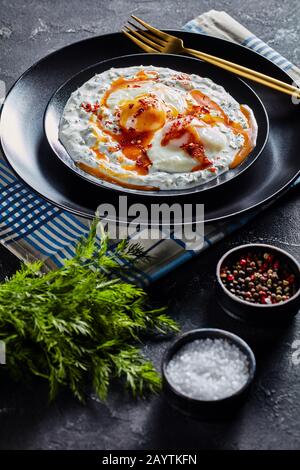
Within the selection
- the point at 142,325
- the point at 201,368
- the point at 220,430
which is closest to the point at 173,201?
the point at 142,325

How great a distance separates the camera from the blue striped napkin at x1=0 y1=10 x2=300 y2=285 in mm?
2990

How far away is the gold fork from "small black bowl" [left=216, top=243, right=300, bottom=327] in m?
0.93

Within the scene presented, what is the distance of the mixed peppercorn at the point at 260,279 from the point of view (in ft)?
9.05

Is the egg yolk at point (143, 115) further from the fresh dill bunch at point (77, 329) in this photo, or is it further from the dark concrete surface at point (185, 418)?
the fresh dill bunch at point (77, 329)

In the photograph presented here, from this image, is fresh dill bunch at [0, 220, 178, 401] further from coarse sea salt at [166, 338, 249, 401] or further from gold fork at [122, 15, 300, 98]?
gold fork at [122, 15, 300, 98]

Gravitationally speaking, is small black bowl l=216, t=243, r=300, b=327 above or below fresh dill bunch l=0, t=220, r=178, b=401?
above

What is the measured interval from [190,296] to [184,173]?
53 cm

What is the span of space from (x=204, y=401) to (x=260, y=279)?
59cm

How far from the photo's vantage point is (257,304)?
2682 millimetres

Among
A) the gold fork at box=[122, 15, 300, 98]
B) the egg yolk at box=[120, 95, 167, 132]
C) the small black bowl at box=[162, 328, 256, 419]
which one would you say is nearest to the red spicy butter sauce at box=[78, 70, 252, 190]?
the egg yolk at box=[120, 95, 167, 132]

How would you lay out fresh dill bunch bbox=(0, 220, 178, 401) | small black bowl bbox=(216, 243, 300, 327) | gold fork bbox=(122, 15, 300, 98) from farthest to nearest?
gold fork bbox=(122, 15, 300, 98) → small black bowl bbox=(216, 243, 300, 327) → fresh dill bunch bbox=(0, 220, 178, 401)

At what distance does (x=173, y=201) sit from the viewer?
2984 mm

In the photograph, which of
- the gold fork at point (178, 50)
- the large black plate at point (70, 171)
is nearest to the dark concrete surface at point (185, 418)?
the large black plate at point (70, 171)

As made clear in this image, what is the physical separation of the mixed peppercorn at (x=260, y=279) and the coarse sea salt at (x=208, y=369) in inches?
10.2
